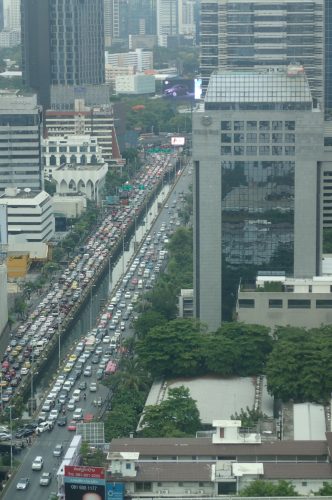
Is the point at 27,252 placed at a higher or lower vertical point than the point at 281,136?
lower

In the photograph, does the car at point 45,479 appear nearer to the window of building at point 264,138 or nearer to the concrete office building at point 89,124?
the window of building at point 264,138

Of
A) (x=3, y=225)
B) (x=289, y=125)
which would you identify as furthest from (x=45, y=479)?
(x=3, y=225)

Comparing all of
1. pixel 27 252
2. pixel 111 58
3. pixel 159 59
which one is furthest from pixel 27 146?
pixel 159 59

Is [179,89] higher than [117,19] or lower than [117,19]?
lower

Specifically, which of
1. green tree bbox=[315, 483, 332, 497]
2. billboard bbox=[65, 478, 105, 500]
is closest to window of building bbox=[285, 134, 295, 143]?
green tree bbox=[315, 483, 332, 497]

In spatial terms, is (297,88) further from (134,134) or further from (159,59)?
(159,59)

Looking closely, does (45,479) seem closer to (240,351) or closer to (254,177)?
(240,351)

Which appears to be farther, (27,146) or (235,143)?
(27,146)
